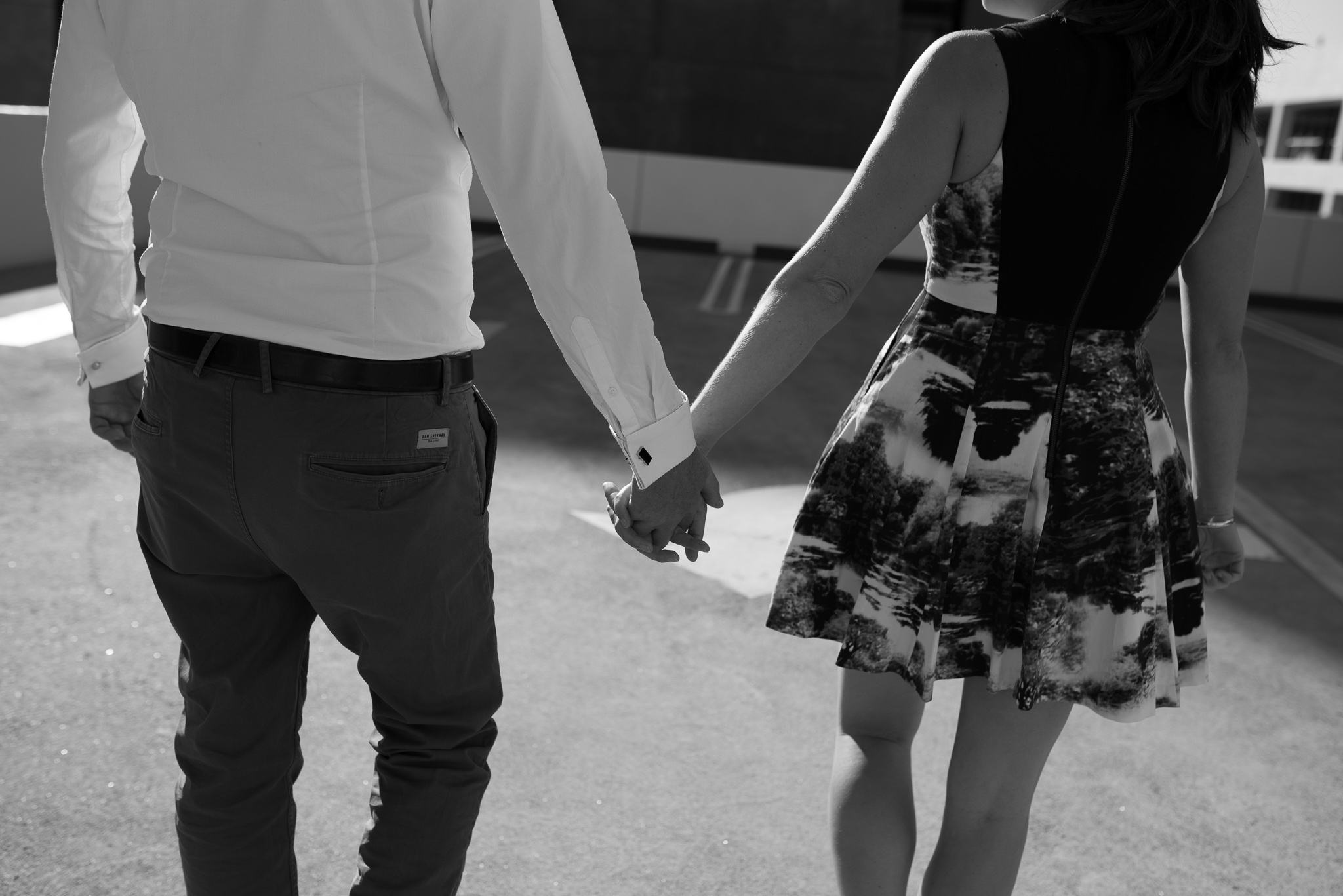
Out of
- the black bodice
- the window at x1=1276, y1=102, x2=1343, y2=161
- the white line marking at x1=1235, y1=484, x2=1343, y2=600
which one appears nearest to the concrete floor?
the white line marking at x1=1235, y1=484, x2=1343, y2=600

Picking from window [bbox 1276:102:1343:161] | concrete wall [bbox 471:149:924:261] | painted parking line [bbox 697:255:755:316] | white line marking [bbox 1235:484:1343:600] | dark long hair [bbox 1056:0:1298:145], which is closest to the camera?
dark long hair [bbox 1056:0:1298:145]

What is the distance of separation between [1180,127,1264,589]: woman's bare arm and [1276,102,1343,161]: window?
39504 mm

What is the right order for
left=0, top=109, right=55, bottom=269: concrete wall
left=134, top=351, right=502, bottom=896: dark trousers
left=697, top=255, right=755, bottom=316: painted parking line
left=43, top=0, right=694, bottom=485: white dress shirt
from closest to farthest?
left=43, top=0, right=694, bottom=485: white dress shirt, left=134, top=351, right=502, bottom=896: dark trousers, left=0, top=109, right=55, bottom=269: concrete wall, left=697, top=255, right=755, bottom=316: painted parking line

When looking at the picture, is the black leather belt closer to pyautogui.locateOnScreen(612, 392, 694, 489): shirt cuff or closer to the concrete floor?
pyautogui.locateOnScreen(612, 392, 694, 489): shirt cuff

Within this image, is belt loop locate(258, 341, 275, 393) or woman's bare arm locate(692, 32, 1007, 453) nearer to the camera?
belt loop locate(258, 341, 275, 393)

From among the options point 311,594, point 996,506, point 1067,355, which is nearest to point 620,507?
point 311,594

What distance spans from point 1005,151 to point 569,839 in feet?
5.16

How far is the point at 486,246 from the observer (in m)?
13.5

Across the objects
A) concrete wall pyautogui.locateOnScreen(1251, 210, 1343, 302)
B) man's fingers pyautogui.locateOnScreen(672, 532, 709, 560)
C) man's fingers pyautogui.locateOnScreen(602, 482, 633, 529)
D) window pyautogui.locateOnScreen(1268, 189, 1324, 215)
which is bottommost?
window pyautogui.locateOnScreen(1268, 189, 1324, 215)

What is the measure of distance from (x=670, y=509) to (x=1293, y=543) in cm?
415

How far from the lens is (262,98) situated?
52.6 inches

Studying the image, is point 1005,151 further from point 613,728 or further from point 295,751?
point 613,728

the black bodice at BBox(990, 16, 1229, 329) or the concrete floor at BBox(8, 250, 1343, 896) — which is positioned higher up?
the black bodice at BBox(990, 16, 1229, 329)

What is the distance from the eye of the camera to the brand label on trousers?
1.46m
